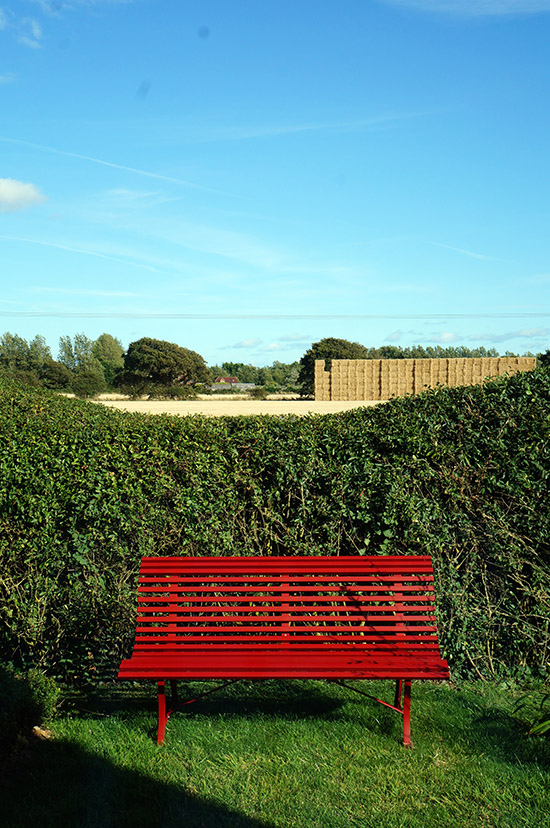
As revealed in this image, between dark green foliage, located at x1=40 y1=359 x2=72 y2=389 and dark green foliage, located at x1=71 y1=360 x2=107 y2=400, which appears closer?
dark green foliage, located at x1=71 y1=360 x2=107 y2=400

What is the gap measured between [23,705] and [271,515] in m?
1.79

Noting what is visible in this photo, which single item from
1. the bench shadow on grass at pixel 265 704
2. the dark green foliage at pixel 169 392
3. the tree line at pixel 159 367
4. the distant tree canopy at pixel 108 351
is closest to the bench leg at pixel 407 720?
the bench shadow on grass at pixel 265 704

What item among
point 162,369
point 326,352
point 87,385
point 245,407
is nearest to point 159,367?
point 162,369

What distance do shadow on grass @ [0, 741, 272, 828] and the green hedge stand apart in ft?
3.56

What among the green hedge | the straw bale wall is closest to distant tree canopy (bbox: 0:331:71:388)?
the straw bale wall

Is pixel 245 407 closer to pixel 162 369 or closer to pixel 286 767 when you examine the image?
pixel 162 369

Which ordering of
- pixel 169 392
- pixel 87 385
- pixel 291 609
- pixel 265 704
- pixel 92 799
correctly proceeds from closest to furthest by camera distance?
pixel 92 799, pixel 291 609, pixel 265 704, pixel 87 385, pixel 169 392

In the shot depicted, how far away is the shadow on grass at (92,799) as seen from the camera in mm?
2924

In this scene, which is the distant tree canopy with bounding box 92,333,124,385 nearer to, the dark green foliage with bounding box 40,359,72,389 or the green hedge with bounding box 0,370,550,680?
the dark green foliage with bounding box 40,359,72,389

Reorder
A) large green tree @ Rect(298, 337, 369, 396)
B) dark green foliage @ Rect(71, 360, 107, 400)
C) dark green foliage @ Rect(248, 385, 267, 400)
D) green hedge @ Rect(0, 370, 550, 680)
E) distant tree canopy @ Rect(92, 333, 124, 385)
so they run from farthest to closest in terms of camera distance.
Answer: distant tree canopy @ Rect(92, 333, 124, 385) < large green tree @ Rect(298, 337, 369, 396) < dark green foliage @ Rect(248, 385, 267, 400) < dark green foliage @ Rect(71, 360, 107, 400) < green hedge @ Rect(0, 370, 550, 680)

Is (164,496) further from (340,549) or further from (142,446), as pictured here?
(340,549)

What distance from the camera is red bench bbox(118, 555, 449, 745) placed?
3555 mm

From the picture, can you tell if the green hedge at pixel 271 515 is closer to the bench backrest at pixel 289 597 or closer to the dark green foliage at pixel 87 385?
the bench backrest at pixel 289 597

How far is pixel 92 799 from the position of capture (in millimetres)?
3102
